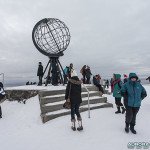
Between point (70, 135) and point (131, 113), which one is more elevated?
point (131, 113)

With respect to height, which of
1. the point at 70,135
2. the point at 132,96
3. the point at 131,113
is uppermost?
the point at 132,96

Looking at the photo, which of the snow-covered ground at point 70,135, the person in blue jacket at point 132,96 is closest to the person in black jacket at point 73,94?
the snow-covered ground at point 70,135

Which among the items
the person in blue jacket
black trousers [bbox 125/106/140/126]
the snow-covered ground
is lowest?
the snow-covered ground

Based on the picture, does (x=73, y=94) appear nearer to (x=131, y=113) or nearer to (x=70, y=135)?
(x=70, y=135)

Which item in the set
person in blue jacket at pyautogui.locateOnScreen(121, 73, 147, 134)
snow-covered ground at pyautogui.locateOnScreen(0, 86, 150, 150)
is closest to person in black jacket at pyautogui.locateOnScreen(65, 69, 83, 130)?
snow-covered ground at pyautogui.locateOnScreen(0, 86, 150, 150)

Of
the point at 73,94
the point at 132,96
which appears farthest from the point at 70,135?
the point at 132,96

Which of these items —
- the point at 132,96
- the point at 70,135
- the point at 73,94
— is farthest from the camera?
the point at 73,94

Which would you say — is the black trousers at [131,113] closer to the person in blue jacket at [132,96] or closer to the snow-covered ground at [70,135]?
the person in blue jacket at [132,96]

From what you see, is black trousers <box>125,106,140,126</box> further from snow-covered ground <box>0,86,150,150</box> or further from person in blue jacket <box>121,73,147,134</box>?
snow-covered ground <box>0,86,150,150</box>

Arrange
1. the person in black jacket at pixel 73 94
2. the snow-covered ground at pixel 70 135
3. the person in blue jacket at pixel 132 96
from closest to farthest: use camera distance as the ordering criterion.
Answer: the snow-covered ground at pixel 70 135 < the person in blue jacket at pixel 132 96 < the person in black jacket at pixel 73 94

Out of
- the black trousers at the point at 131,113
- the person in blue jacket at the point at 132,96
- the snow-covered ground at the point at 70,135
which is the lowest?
the snow-covered ground at the point at 70,135

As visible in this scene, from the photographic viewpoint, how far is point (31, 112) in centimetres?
530

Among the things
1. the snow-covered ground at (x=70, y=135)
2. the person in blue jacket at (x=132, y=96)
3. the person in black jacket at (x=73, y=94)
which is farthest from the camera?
the person in black jacket at (x=73, y=94)

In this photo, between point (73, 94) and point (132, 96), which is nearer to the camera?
point (132, 96)
